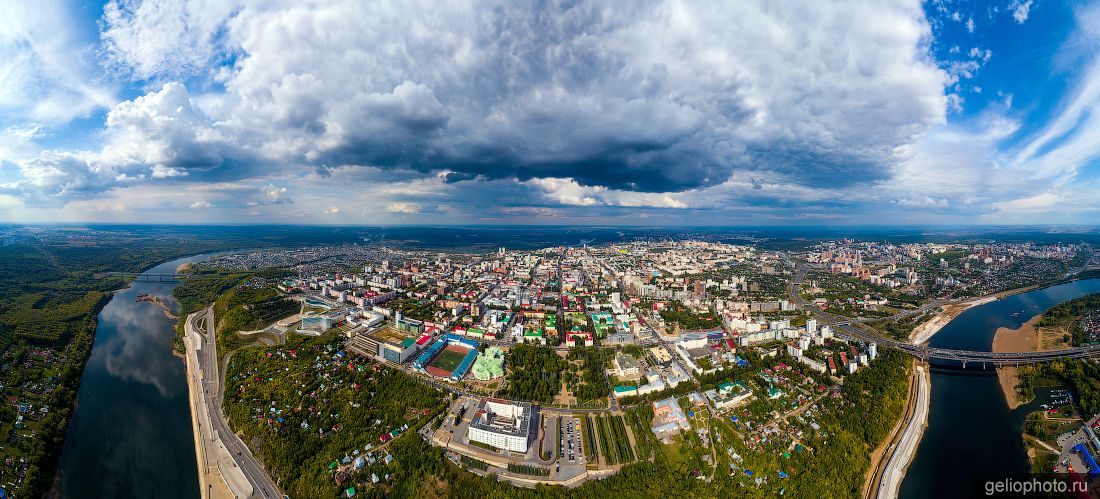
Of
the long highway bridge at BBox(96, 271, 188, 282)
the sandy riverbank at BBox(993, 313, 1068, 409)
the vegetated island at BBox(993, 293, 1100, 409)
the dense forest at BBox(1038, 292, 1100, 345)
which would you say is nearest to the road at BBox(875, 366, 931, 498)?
the sandy riverbank at BBox(993, 313, 1068, 409)

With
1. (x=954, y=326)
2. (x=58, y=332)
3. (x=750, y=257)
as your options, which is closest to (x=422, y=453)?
(x=58, y=332)

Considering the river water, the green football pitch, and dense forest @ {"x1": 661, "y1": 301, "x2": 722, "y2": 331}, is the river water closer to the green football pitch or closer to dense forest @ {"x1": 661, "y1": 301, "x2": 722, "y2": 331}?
the green football pitch

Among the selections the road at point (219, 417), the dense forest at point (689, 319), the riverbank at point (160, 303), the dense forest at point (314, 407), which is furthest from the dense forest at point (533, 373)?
the riverbank at point (160, 303)

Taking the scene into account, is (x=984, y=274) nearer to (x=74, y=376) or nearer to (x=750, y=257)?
(x=750, y=257)

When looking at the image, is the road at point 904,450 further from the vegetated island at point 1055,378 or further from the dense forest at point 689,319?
the dense forest at point 689,319

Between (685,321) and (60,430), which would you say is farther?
(685,321)
